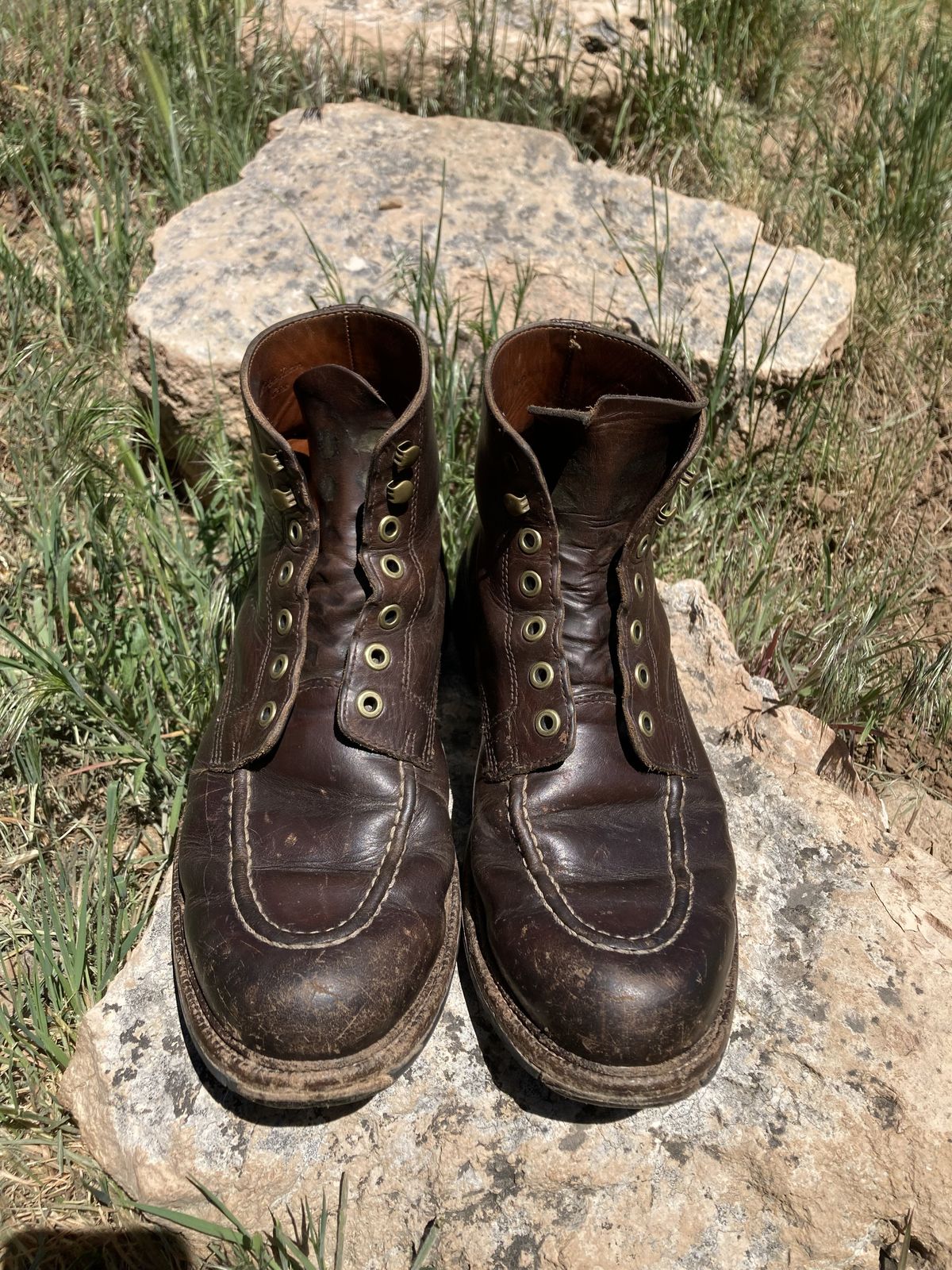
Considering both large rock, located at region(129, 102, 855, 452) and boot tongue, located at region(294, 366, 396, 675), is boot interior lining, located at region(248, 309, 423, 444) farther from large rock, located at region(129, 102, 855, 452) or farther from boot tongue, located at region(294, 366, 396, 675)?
large rock, located at region(129, 102, 855, 452)

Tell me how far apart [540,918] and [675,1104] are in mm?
421

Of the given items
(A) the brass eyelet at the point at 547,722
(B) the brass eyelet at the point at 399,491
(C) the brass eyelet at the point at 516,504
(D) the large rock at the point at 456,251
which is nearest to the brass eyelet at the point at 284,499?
(B) the brass eyelet at the point at 399,491

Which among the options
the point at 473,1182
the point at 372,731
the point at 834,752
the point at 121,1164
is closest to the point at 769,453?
the point at 834,752

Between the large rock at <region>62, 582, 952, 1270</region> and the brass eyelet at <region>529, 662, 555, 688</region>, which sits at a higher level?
the brass eyelet at <region>529, 662, 555, 688</region>

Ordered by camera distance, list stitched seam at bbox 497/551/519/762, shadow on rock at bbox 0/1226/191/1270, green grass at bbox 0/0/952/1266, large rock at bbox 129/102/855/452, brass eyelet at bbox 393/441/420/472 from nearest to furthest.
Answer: shadow on rock at bbox 0/1226/191/1270, brass eyelet at bbox 393/441/420/472, stitched seam at bbox 497/551/519/762, green grass at bbox 0/0/952/1266, large rock at bbox 129/102/855/452

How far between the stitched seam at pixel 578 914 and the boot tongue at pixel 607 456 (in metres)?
0.51

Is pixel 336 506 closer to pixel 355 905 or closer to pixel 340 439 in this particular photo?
pixel 340 439

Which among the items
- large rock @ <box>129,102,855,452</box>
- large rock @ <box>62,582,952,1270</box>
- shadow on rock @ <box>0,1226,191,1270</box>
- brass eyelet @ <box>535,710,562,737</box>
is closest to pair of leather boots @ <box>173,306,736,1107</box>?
brass eyelet @ <box>535,710,562,737</box>

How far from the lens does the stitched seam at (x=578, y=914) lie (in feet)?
5.65

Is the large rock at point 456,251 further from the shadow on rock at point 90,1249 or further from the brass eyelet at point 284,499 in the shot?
the shadow on rock at point 90,1249

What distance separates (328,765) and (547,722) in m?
0.43

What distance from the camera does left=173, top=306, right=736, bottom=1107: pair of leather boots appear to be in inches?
65.8

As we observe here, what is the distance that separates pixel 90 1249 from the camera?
1833mm

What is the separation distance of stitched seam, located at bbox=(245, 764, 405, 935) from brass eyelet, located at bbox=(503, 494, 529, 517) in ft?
1.79
